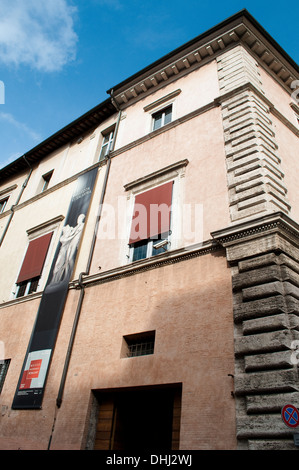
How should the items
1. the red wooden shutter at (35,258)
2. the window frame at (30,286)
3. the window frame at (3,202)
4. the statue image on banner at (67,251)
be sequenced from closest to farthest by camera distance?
the statue image on banner at (67,251) < the window frame at (30,286) < the red wooden shutter at (35,258) < the window frame at (3,202)

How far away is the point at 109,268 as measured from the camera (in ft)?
34.0

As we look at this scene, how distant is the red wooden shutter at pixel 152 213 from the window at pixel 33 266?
14.2 feet

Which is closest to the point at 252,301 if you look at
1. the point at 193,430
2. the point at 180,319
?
the point at 180,319

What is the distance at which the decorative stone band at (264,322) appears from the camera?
5578 mm

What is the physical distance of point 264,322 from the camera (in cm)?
634

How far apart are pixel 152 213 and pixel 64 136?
32.7ft

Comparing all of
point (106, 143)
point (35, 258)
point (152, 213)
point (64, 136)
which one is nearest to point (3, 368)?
point (35, 258)

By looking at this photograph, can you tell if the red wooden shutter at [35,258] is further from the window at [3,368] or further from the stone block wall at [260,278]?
the stone block wall at [260,278]

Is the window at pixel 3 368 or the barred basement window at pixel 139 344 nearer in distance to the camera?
the barred basement window at pixel 139 344

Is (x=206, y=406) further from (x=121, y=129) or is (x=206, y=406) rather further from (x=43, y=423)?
(x=121, y=129)

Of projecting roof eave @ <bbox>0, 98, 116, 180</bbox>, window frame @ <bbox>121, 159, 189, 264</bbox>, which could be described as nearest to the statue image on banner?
window frame @ <bbox>121, 159, 189, 264</bbox>

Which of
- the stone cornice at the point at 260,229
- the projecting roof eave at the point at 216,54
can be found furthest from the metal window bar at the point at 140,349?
the projecting roof eave at the point at 216,54

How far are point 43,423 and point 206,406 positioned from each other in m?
4.69

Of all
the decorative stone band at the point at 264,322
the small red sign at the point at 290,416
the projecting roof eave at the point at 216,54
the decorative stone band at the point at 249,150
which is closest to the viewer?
the small red sign at the point at 290,416
